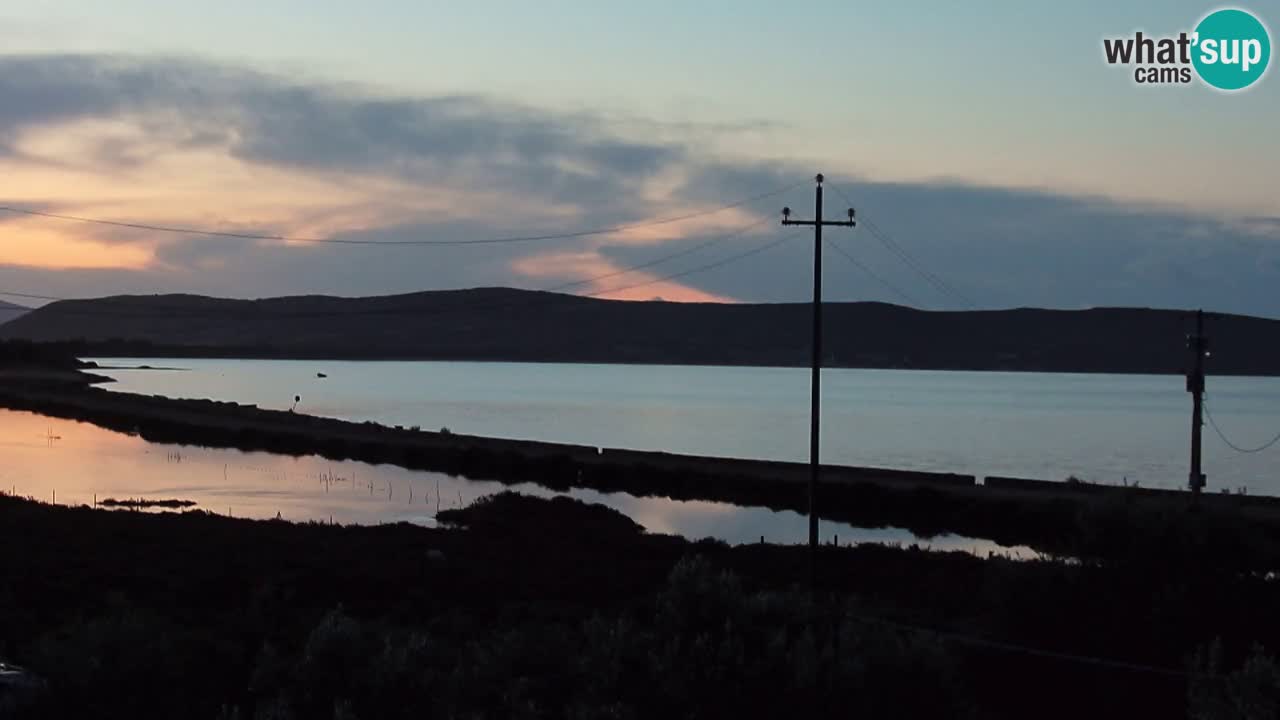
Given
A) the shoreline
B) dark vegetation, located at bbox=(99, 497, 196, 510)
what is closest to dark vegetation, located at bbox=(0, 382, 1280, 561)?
the shoreline

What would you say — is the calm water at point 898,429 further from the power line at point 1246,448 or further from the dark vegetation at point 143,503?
the dark vegetation at point 143,503

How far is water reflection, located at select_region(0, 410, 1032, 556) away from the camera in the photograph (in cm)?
5238

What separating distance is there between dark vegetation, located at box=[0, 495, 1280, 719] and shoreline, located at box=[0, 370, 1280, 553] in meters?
2.46

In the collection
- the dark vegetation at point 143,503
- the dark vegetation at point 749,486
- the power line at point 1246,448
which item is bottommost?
the dark vegetation at point 143,503

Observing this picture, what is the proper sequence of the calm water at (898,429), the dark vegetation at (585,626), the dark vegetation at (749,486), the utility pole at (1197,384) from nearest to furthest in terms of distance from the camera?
the dark vegetation at (585,626) < the dark vegetation at (749,486) < the utility pole at (1197,384) < the calm water at (898,429)

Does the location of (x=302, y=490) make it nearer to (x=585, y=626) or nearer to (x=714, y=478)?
(x=714, y=478)

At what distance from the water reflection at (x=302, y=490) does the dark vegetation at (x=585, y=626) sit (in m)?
8.37

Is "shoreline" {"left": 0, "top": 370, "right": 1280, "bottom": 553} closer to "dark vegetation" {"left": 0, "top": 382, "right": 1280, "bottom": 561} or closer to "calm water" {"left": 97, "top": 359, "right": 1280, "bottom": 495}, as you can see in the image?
"dark vegetation" {"left": 0, "top": 382, "right": 1280, "bottom": 561}

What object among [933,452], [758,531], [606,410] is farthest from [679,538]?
[606,410]

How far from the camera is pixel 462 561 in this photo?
37.6 metres

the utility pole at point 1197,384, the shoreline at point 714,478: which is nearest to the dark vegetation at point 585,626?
the shoreline at point 714,478

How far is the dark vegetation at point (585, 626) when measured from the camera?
1190 cm

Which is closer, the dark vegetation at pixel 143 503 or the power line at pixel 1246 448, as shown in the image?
the dark vegetation at pixel 143 503

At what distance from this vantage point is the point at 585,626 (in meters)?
13.4
